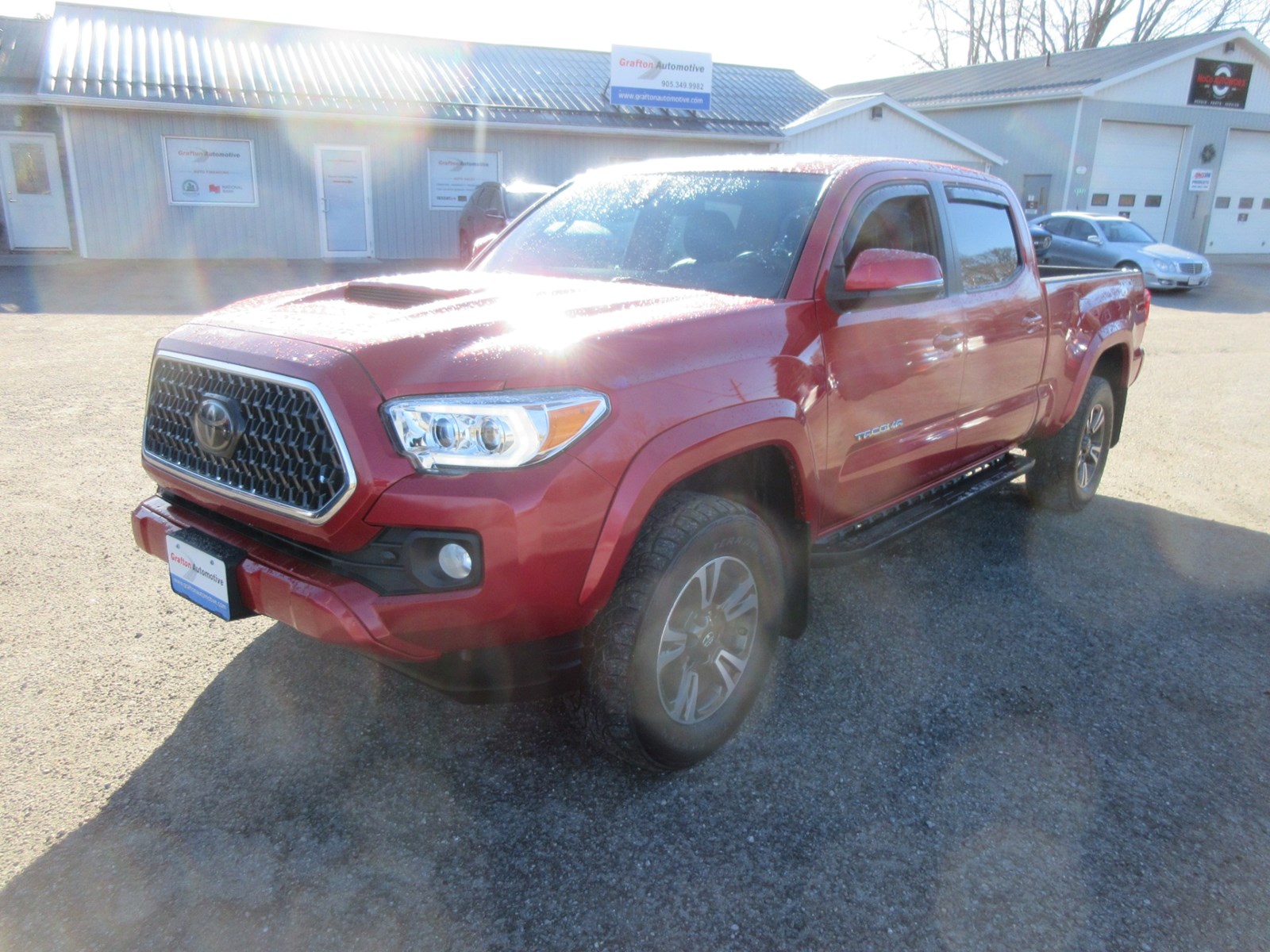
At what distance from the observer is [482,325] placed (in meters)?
2.73

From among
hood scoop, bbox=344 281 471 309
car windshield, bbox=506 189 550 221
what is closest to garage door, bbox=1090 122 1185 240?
car windshield, bbox=506 189 550 221

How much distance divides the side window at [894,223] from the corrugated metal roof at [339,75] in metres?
17.3

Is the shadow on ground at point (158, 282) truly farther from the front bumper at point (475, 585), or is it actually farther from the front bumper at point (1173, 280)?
the front bumper at point (1173, 280)

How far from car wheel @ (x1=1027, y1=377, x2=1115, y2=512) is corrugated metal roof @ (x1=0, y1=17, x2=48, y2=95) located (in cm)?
2094

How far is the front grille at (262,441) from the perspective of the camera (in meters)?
2.50

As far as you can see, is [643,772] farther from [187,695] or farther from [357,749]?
[187,695]

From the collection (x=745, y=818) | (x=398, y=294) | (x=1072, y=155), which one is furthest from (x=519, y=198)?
(x=1072, y=155)

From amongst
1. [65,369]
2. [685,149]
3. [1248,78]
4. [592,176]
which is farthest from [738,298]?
[1248,78]

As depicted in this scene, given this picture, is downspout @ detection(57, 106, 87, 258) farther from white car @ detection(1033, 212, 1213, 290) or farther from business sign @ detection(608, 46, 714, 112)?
white car @ detection(1033, 212, 1213, 290)

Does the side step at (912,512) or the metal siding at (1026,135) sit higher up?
the metal siding at (1026,135)

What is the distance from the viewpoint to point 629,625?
271 centimetres

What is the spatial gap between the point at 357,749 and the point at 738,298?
6.53 feet

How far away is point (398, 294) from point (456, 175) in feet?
60.6

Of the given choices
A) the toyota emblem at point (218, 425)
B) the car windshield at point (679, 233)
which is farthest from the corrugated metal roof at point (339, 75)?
the toyota emblem at point (218, 425)
